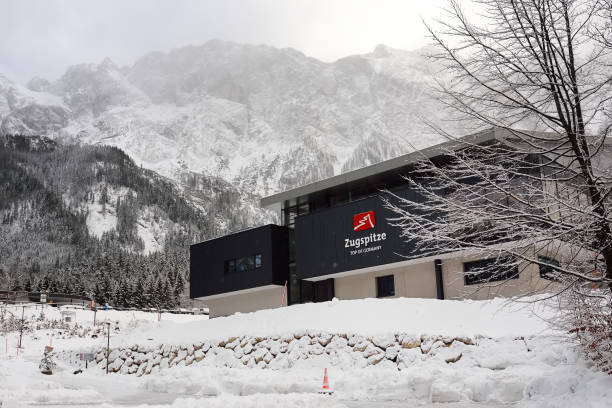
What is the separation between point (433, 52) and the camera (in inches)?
379

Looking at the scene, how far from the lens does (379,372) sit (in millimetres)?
17844

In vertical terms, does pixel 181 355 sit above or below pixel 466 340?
below

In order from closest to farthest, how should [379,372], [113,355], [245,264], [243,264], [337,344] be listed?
1. [379,372]
2. [337,344]
3. [113,355]
4. [245,264]
5. [243,264]

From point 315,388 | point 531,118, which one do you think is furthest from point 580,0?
point 315,388

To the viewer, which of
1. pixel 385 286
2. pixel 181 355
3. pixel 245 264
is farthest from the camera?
pixel 245 264

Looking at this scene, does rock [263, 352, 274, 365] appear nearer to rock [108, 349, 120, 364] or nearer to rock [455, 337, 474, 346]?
rock [455, 337, 474, 346]

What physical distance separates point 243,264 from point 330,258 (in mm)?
7690

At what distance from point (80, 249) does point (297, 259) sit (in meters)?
169

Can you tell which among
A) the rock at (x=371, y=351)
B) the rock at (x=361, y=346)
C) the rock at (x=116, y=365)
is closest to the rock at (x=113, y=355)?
the rock at (x=116, y=365)

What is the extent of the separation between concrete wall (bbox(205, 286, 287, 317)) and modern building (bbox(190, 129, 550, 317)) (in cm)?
7

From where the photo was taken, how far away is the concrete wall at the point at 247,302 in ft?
121

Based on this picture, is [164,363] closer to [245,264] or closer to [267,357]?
[267,357]

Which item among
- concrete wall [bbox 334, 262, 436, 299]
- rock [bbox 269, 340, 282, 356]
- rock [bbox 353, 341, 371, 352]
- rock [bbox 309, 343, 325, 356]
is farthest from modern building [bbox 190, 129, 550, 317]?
rock [bbox 269, 340, 282, 356]

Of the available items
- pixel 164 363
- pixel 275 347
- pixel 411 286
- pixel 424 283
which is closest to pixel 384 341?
pixel 275 347
